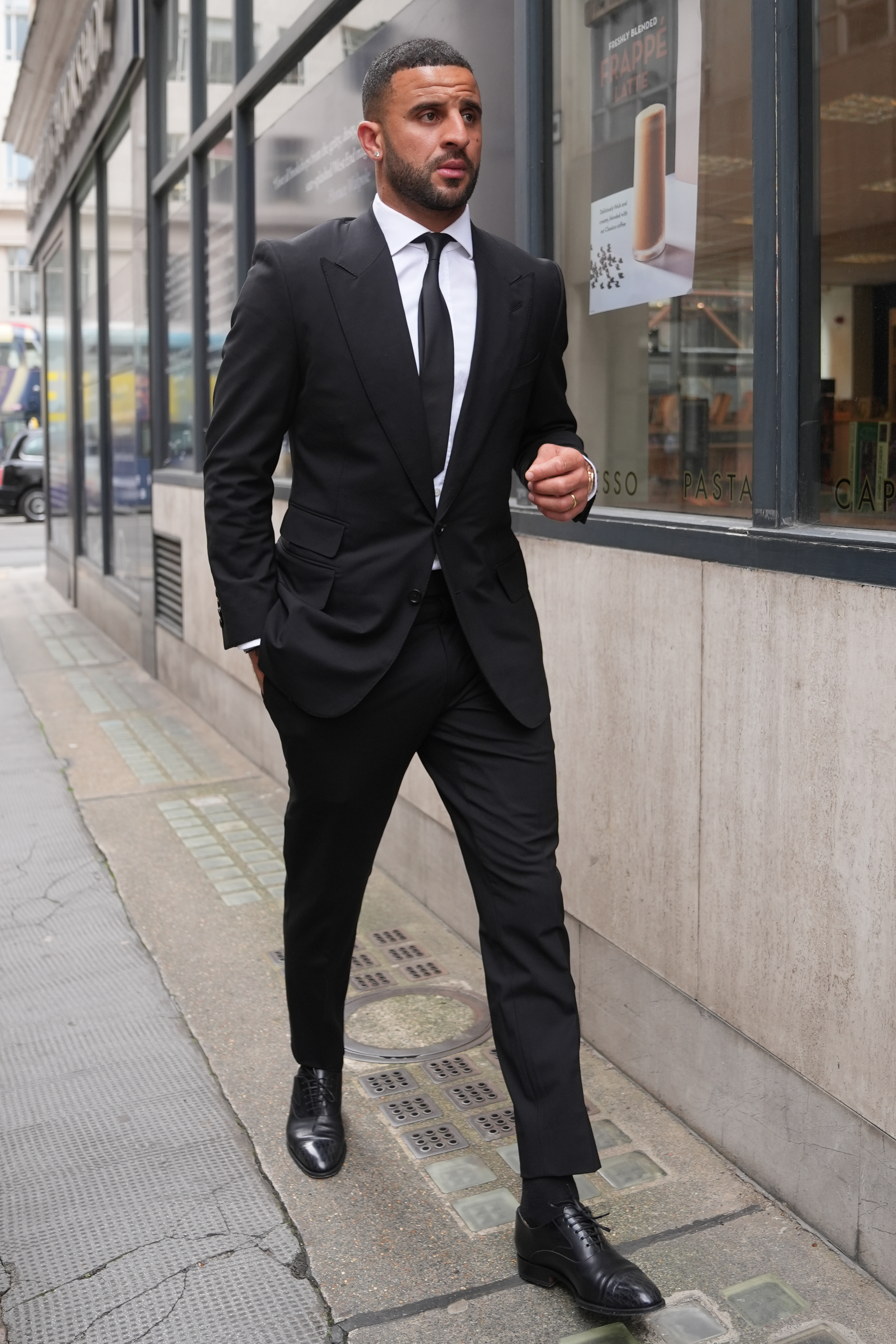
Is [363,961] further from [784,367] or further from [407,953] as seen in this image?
[784,367]

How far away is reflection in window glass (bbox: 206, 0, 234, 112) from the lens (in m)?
6.93

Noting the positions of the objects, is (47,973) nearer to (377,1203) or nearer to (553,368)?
(377,1203)

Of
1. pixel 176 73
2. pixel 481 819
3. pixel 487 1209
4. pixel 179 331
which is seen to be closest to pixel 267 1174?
pixel 487 1209

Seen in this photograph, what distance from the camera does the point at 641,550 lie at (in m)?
3.19

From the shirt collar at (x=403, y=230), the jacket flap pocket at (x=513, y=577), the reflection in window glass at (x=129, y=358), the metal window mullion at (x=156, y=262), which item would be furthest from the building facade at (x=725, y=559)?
the reflection in window glass at (x=129, y=358)

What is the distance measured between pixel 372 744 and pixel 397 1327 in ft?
3.28

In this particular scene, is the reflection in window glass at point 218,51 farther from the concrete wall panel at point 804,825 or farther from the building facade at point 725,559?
the concrete wall panel at point 804,825

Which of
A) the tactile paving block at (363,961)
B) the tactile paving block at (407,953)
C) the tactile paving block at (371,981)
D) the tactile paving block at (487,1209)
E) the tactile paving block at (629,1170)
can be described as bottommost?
the tactile paving block at (487,1209)

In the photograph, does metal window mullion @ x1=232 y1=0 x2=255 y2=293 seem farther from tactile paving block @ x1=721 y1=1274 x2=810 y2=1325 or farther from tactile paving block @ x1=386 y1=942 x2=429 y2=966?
tactile paving block @ x1=721 y1=1274 x2=810 y2=1325

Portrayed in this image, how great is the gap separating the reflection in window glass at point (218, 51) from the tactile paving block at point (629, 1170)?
5.63m

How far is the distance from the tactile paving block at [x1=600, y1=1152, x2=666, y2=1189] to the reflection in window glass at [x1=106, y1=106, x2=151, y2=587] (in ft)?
22.9

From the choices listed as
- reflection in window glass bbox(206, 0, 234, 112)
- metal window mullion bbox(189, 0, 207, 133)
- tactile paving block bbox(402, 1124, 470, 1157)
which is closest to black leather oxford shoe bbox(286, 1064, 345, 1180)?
tactile paving block bbox(402, 1124, 470, 1157)

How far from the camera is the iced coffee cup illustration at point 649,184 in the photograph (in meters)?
3.36

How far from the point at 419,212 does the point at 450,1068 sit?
1.99m
